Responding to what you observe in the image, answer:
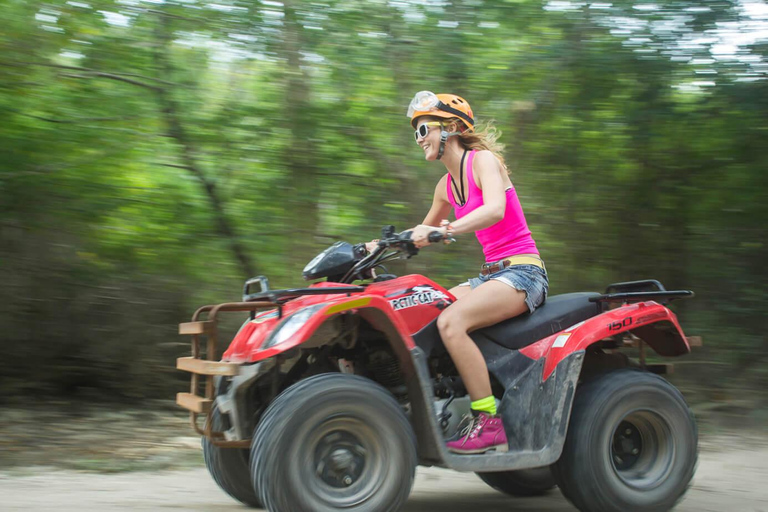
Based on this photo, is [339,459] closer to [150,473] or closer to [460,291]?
[460,291]

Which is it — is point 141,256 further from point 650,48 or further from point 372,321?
point 650,48

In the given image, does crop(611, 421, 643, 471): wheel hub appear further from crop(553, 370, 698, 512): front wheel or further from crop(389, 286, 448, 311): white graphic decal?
crop(389, 286, 448, 311): white graphic decal

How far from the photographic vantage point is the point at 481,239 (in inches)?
181

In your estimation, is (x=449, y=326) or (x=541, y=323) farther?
(x=541, y=323)

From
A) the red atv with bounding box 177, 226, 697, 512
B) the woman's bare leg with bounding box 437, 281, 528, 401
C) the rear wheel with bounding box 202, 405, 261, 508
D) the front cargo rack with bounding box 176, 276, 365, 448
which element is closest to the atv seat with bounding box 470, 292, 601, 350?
the red atv with bounding box 177, 226, 697, 512

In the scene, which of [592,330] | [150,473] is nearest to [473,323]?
[592,330]

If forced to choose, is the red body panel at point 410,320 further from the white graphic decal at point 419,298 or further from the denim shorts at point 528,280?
the denim shorts at point 528,280

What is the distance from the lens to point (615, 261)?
834 centimetres

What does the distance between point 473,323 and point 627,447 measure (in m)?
1.17

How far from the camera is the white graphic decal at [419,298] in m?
4.05

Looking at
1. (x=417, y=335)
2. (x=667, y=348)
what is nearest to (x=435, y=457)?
(x=417, y=335)

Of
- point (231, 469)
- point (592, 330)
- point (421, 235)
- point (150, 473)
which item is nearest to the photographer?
point (421, 235)

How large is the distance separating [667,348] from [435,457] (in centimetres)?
168

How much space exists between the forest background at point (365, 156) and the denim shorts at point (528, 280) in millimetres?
3508
